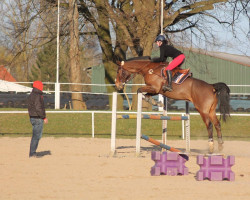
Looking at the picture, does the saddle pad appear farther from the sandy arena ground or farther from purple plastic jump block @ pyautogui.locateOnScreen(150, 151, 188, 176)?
purple plastic jump block @ pyautogui.locateOnScreen(150, 151, 188, 176)

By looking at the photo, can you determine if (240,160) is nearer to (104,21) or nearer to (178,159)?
(178,159)

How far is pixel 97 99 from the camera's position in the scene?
35250mm

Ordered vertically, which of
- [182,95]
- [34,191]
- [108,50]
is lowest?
[34,191]

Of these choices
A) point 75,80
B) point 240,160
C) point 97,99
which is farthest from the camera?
point 97,99

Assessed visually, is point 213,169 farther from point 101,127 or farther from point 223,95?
point 101,127

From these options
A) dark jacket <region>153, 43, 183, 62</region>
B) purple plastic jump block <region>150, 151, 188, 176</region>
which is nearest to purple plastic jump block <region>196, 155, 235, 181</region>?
purple plastic jump block <region>150, 151, 188, 176</region>

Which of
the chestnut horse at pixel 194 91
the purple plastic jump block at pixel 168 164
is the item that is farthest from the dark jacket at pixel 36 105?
the purple plastic jump block at pixel 168 164

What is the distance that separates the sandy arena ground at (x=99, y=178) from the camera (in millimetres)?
6898

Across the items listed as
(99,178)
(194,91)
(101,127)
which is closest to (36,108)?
(99,178)

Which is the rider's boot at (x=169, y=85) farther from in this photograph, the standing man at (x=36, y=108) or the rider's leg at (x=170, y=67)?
the standing man at (x=36, y=108)

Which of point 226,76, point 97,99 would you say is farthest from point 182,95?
point 226,76

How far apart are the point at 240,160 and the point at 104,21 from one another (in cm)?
1575

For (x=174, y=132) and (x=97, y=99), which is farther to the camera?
(x=97, y=99)

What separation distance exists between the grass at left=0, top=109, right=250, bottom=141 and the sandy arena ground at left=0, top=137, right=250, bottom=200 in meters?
4.87
